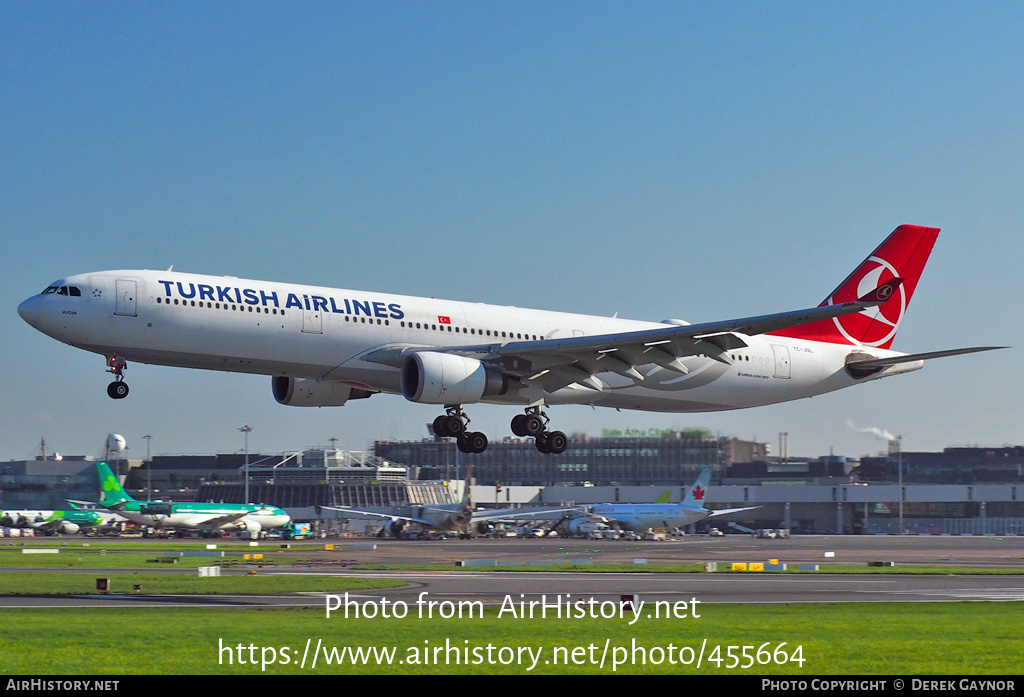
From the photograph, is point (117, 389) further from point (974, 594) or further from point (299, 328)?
point (974, 594)

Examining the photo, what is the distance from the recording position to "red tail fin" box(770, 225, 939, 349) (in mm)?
52031

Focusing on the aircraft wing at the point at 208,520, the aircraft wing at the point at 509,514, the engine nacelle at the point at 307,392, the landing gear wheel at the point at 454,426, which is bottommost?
the aircraft wing at the point at 208,520

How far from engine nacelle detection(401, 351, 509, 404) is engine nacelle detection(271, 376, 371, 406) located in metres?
4.56

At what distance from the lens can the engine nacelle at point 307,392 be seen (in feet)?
146

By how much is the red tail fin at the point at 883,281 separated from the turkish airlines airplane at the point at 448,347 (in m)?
0.79

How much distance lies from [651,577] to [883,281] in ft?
58.4

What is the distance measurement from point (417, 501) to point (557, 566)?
80.8 metres

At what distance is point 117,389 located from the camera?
38.6 m

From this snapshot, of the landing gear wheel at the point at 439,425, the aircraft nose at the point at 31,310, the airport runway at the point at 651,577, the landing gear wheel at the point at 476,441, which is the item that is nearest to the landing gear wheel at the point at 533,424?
the landing gear wheel at the point at 476,441

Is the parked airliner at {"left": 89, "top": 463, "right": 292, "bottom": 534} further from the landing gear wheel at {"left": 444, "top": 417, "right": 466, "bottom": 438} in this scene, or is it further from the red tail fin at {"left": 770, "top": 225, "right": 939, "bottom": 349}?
the red tail fin at {"left": 770, "top": 225, "right": 939, "bottom": 349}

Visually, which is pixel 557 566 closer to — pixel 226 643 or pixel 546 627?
pixel 546 627

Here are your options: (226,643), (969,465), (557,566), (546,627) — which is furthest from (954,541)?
(226,643)

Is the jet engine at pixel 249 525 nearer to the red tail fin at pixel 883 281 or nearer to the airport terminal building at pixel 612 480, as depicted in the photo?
the airport terminal building at pixel 612 480

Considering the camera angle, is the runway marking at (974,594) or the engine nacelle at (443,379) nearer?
the engine nacelle at (443,379)
